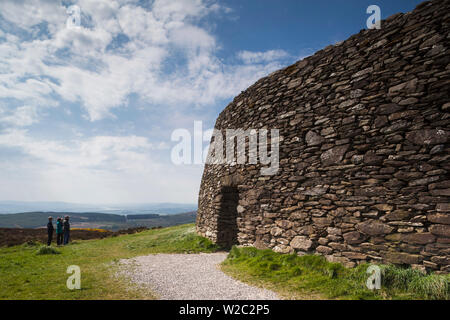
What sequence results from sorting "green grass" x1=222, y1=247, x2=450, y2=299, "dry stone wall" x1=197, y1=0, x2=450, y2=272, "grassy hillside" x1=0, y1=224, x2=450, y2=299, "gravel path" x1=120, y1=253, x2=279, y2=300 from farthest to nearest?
"dry stone wall" x1=197, y1=0, x2=450, y2=272 → "gravel path" x1=120, y1=253, x2=279, y2=300 → "grassy hillside" x1=0, y1=224, x2=450, y2=299 → "green grass" x1=222, y1=247, x2=450, y2=299

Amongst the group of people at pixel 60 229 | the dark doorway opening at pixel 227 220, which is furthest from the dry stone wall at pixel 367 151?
the group of people at pixel 60 229

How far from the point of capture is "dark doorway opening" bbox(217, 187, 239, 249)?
11.0m

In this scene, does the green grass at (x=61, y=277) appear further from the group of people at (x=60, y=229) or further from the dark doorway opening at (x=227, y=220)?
the group of people at (x=60, y=229)

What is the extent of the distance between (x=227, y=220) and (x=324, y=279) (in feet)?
19.6

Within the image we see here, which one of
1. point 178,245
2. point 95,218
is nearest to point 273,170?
point 178,245

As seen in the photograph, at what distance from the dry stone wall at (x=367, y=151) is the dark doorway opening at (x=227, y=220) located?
1.81m

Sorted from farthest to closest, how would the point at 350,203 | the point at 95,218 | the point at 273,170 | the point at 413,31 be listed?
the point at 95,218 < the point at 273,170 < the point at 350,203 < the point at 413,31

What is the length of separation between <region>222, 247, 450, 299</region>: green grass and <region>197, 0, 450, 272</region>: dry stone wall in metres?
0.42

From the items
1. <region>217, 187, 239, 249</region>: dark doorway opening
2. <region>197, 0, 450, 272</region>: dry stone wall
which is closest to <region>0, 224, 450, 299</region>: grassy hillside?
<region>197, 0, 450, 272</region>: dry stone wall

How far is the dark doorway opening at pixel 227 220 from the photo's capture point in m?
11.0

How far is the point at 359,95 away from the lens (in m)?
6.71

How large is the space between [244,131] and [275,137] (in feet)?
6.60

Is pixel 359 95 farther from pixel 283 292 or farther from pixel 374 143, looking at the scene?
pixel 283 292

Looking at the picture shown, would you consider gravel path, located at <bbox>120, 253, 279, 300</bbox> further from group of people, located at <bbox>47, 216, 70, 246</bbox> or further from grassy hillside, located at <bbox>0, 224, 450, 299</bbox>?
group of people, located at <bbox>47, 216, 70, 246</bbox>
